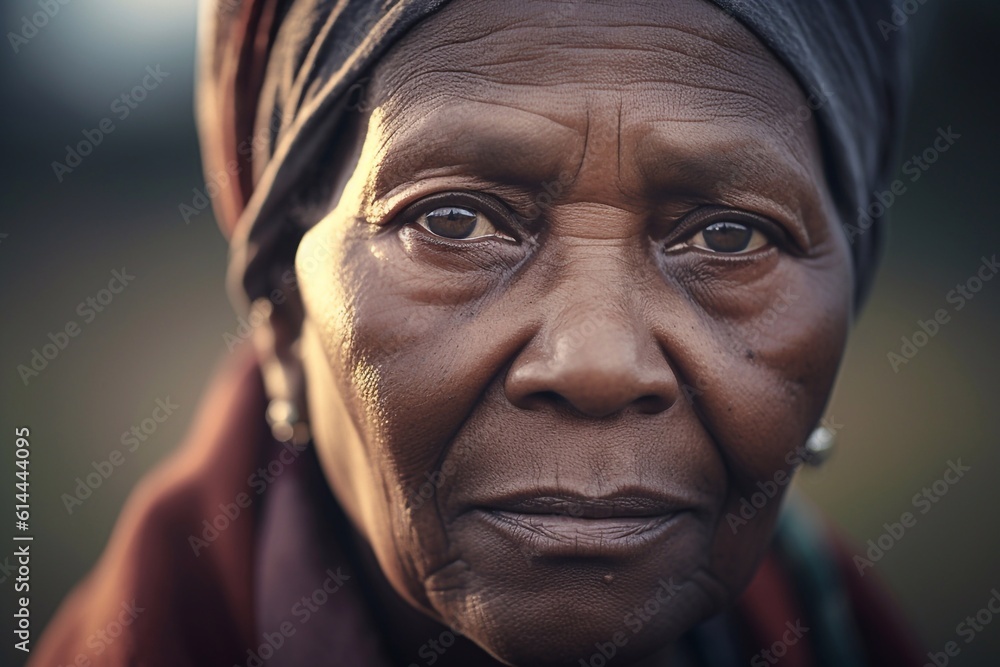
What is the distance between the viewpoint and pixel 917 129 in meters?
5.71

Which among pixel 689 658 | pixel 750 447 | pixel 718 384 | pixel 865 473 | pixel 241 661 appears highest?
pixel 718 384

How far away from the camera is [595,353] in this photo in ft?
4.24

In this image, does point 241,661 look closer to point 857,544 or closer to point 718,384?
point 718,384

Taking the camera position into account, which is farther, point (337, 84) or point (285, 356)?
point (285, 356)

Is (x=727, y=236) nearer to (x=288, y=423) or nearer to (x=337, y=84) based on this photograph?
(x=337, y=84)

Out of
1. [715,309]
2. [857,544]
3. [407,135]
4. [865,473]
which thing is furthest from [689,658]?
[865,473]

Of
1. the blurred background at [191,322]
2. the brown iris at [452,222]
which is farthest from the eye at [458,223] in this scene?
the blurred background at [191,322]

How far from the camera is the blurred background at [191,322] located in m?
4.62

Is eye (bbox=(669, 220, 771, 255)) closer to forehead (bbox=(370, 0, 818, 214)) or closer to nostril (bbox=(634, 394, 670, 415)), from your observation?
forehead (bbox=(370, 0, 818, 214))

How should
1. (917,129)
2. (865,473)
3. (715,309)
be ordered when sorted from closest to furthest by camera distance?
(715,309) < (865,473) < (917,129)

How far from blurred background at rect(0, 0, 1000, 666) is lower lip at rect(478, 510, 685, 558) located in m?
3.57

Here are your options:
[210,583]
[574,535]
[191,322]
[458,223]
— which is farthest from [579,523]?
[191,322]

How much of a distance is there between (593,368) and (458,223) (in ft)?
1.21

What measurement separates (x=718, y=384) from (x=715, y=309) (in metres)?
0.14
